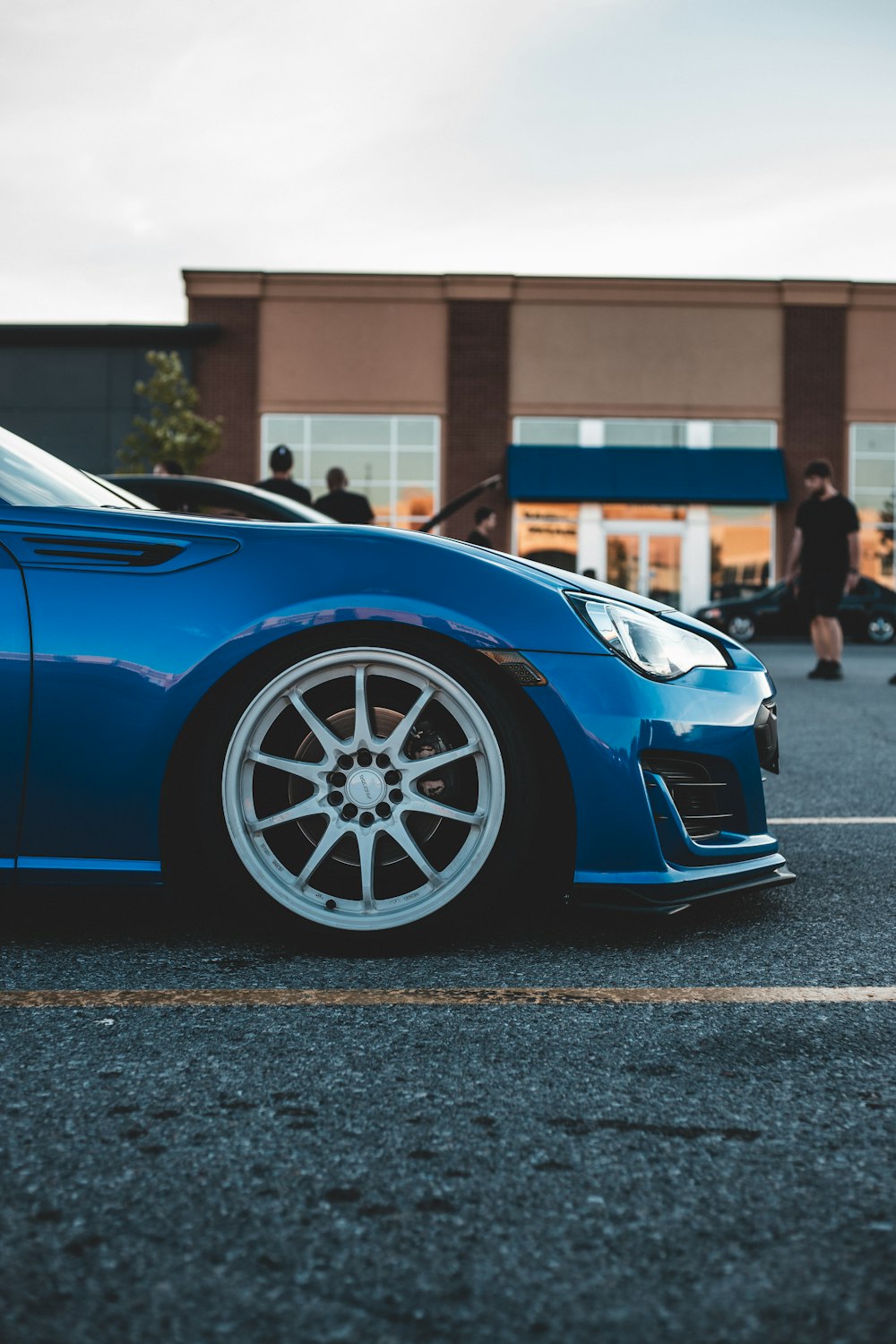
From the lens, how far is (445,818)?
291 centimetres

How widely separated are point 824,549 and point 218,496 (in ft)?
24.2

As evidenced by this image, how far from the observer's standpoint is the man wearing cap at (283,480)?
917cm

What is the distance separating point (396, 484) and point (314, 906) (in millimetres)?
28358

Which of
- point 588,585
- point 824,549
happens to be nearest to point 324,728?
point 588,585

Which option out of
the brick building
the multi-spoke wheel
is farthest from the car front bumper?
the brick building

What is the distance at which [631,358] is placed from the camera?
99.6 ft

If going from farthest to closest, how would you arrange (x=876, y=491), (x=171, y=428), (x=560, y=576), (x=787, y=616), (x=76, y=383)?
(x=876, y=491)
(x=76, y=383)
(x=171, y=428)
(x=787, y=616)
(x=560, y=576)

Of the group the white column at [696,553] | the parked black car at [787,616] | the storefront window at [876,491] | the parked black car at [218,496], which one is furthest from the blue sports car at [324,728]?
the storefront window at [876,491]

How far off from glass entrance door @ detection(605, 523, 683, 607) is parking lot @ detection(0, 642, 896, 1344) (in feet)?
89.8

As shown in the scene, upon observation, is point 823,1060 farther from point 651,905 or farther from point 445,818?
point 445,818

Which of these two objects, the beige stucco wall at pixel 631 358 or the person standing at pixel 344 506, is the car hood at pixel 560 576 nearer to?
the person standing at pixel 344 506

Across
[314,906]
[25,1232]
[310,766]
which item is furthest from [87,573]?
[25,1232]

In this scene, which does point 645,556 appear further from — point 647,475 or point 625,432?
point 625,432

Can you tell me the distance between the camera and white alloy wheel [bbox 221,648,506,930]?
9.40ft
